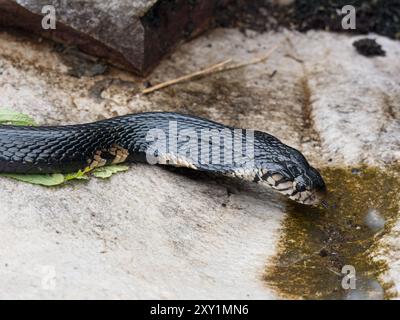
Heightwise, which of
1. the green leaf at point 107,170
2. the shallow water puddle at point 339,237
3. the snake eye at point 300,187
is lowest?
the shallow water puddle at point 339,237

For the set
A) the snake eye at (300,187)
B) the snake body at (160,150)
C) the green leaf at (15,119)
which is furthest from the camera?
the green leaf at (15,119)

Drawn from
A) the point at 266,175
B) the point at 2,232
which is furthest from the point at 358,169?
the point at 2,232

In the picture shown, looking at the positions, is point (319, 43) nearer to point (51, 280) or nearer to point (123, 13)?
point (123, 13)

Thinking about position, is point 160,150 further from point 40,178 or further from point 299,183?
point 299,183

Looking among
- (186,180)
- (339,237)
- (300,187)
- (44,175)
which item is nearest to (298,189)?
(300,187)

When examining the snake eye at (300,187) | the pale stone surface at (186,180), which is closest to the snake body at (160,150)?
the snake eye at (300,187)

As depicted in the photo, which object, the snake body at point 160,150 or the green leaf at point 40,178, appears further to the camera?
the snake body at point 160,150

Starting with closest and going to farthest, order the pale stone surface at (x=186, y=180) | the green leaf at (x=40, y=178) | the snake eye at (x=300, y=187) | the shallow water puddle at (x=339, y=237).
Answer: the pale stone surface at (x=186, y=180) < the shallow water puddle at (x=339, y=237) < the green leaf at (x=40, y=178) < the snake eye at (x=300, y=187)

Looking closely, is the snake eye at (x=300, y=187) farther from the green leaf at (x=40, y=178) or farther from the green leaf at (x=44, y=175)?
the green leaf at (x=40, y=178)
